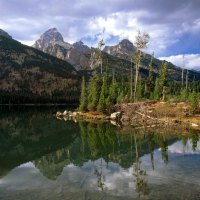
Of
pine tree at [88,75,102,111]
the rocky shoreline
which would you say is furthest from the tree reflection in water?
pine tree at [88,75,102,111]

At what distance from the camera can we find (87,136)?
177 feet

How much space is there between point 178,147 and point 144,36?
5741 cm

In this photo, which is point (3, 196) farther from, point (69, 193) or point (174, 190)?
point (174, 190)

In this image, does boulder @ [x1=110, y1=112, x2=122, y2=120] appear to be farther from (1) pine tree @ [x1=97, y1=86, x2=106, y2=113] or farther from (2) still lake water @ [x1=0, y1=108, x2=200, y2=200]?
(2) still lake water @ [x1=0, y1=108, x2=200, y2=200]

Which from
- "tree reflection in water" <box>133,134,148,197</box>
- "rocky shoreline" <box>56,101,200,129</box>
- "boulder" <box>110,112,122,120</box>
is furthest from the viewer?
"boulder" <box>110,112,122,120</box>

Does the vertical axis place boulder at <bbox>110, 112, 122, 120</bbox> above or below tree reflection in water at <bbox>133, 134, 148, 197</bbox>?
above

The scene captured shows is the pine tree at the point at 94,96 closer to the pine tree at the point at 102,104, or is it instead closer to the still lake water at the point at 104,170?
the pine tree at the point at 102,104

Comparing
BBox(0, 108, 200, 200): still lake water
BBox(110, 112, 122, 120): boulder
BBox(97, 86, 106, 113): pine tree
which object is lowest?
BBox(0, 108, 200, 200): still lake water

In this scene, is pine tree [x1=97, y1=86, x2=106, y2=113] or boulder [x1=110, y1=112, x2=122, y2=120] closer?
A: boulder [x1=110, y1=112, x2=122, y2=120]

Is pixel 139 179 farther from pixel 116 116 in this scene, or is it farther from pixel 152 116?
pixel 116 116

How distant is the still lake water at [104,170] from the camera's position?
68.8ft

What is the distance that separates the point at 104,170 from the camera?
28344mm

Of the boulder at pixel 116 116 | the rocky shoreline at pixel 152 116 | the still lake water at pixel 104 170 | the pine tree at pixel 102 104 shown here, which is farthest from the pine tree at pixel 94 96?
the still lake water at pixel 104 170

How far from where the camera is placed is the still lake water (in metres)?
21.0
